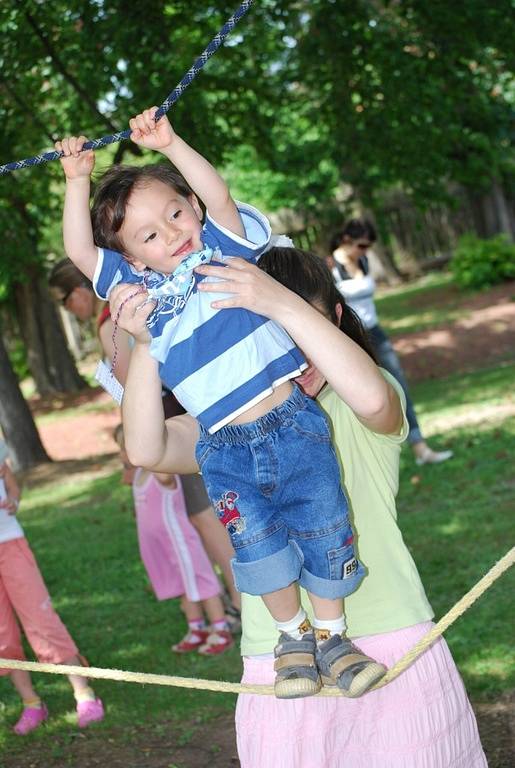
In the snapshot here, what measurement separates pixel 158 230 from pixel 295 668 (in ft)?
3.33

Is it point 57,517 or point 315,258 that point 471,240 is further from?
point 315,258

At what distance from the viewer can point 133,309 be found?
232 cm

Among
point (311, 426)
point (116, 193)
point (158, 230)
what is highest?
point (116, 193)

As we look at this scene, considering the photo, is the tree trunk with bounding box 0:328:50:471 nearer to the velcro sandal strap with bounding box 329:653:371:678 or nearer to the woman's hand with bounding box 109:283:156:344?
the woman's hand with bounding box 109:283:156:344

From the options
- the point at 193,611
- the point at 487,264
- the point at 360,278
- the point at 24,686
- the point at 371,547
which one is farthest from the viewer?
the point at 487,264

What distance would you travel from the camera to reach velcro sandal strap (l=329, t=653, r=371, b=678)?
227 centimetres

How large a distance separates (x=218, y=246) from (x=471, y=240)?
16568 millimetres

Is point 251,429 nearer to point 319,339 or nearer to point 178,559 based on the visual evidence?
point 319,339

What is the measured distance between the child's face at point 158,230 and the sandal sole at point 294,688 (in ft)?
3.10

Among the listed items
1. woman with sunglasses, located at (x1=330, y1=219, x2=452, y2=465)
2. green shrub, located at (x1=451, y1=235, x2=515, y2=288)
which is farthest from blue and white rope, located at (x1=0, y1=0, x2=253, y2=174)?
green shrub, located at (x1=451, y1=235, x2=515, y2=288)

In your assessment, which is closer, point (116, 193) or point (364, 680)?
point (364, 680)

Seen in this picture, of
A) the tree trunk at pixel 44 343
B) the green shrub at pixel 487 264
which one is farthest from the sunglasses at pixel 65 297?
the green shrub at pixel 487 264

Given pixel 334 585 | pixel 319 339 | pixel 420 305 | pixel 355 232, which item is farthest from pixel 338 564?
pixel 420 305

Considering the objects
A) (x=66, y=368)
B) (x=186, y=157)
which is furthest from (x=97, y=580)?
(x=66, y=368)
